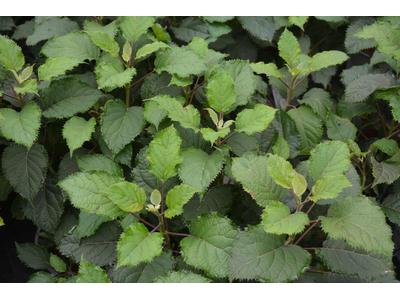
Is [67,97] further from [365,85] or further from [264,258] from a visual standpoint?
[365,85]

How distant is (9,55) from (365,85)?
135cm

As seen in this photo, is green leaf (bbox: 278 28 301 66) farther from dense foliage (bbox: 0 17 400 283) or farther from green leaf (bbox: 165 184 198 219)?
green leaf (bbox: 165 184 198 219)

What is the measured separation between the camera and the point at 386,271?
98cm

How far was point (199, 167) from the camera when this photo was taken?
3.55 feet

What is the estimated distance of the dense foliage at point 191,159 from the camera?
0.98 m

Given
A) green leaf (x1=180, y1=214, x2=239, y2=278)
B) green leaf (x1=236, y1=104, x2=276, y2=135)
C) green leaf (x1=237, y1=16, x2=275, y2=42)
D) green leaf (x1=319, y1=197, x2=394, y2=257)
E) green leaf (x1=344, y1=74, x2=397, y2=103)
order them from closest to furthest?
green leaf (x1=319, y1=197, x2=394, y2=257), green leaf (x1=180, y1=214, x2=239, y2=278), green leaf (x1=236, y1=104, x2=276, y2=135), green leaf (x1=344, y1=74, x2=397, y2=103), green leaf (x1=237, y1=16, x2=275, y2=42)

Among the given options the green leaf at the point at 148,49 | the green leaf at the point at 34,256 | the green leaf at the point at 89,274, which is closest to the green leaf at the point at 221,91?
the green leaf at the point at 148,49

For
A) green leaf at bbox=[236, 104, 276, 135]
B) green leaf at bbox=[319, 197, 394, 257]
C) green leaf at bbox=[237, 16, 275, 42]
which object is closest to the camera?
green leaf at bbox=[319, 197, 394, 257]

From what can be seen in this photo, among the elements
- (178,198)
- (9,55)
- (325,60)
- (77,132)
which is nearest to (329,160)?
(178,198)

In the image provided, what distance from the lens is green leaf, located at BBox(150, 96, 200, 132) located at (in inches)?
44.3

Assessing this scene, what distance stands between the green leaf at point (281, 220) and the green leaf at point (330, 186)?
0.08m

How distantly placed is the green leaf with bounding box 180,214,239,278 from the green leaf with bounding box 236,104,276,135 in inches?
11.5

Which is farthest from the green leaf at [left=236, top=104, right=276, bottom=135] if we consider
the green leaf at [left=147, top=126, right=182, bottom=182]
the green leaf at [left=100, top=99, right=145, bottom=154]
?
the green leaf at [left=100, top=99, right=145, bottom=154]

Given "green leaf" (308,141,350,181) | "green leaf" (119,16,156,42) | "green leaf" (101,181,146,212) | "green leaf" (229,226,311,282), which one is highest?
"green leaf" (119,16,156,42)
